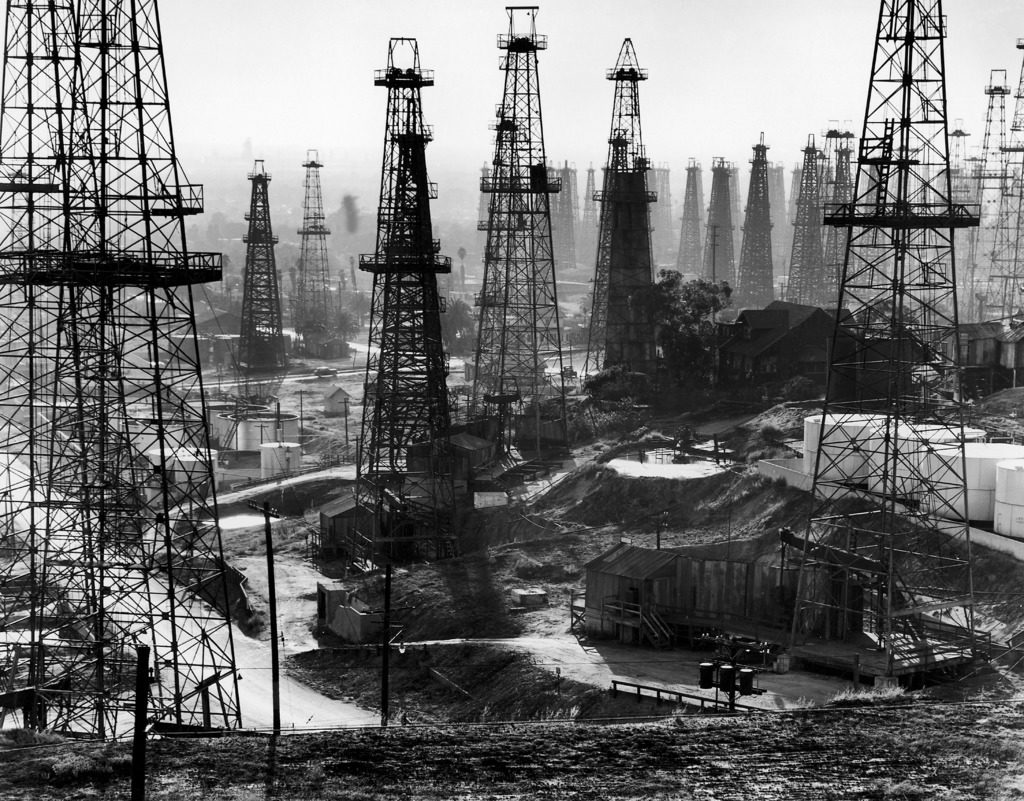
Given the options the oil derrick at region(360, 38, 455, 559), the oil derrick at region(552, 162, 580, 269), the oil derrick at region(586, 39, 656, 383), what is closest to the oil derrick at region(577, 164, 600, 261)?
the oil derrick at region(552, 162, 580, 269)

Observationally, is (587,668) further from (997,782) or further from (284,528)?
(284,528)

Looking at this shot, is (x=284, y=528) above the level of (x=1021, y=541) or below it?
below

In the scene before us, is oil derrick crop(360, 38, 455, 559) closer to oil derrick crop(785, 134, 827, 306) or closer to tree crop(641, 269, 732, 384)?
tree crop(641, 269, 732, 384)

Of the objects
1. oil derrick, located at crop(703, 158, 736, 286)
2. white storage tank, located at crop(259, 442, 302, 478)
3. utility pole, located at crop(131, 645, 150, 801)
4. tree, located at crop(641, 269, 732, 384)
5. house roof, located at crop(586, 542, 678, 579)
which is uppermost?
oil derrick, located at crop(703, 158, 736, 286)

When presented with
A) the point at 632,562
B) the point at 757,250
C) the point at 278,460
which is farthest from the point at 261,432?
the point at 757,250

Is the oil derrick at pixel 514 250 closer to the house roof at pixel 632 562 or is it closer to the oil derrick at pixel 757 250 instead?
the house roof at pixel 632 562

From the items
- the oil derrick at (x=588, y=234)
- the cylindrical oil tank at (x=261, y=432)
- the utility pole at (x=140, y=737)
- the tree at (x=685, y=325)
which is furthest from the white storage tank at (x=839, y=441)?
the oil derrick at (x=588, y=234)

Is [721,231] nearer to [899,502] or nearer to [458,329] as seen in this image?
[458,329]

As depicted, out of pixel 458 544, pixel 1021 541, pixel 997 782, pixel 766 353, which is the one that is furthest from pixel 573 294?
pixel 997 782
